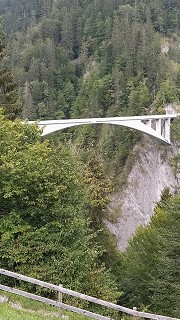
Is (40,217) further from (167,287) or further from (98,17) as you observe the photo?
(98,17)

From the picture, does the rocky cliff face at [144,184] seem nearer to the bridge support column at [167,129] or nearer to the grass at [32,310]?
the bridge support column at [167,129]

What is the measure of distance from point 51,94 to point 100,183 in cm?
8233

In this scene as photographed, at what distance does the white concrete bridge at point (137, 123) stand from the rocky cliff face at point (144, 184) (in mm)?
3420

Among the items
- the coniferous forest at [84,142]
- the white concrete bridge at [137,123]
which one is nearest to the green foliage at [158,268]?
the coniferous forest at [84,142]

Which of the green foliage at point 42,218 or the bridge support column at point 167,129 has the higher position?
the green foliage at point 42,218

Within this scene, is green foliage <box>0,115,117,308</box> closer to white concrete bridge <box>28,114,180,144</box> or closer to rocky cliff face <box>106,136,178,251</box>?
white concrete bridge <box>28,114,180,144</box>

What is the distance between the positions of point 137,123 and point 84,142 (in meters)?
27.0

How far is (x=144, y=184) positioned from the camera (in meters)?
56.9

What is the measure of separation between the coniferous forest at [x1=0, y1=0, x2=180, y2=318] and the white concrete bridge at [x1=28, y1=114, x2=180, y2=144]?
6.62ft

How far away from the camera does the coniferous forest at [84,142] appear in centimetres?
1255

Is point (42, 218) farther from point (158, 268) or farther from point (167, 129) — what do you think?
point (167, 129)

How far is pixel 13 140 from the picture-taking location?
1362 centimetres

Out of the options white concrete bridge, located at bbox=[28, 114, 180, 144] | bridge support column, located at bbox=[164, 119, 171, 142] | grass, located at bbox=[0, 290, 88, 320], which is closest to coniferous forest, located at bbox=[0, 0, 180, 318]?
grass, located at bbox=[0, 290, 88, 320]

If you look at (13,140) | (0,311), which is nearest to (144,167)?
(13,140)
